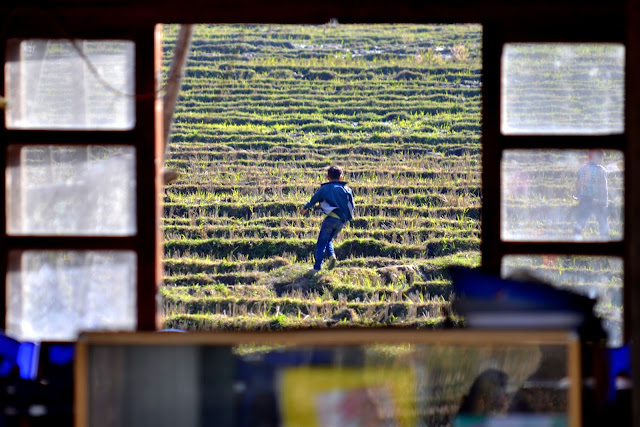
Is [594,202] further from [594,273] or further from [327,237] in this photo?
[327,237]

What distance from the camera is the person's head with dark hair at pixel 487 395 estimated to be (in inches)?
72.0

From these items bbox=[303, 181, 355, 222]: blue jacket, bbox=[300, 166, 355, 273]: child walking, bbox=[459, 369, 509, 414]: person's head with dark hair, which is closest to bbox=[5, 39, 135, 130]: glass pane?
bbox=[459, 369, 509, 414]: person's head with dark hair

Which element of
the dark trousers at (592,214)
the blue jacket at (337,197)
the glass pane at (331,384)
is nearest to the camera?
the glass pane at (331,384)

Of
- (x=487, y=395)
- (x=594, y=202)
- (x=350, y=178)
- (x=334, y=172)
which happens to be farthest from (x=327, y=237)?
(x=487, y=395)

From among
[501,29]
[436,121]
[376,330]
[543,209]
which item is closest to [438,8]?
[501,29]

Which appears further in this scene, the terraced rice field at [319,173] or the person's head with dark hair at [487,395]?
the terraced rice field at [319,173]

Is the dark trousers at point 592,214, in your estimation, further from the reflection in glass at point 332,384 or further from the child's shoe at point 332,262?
the child's shoe at point 332,262

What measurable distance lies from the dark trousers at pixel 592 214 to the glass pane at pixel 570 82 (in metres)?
0.32

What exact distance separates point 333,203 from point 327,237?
141 centimetres

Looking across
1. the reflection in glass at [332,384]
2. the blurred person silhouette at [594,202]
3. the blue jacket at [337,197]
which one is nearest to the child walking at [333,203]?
the blue jacket at [337,197]

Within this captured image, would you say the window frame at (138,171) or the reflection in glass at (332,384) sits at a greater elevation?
the window frame at (138,171)

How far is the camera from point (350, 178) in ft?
58.5

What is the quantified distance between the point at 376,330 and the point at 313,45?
86.2 feet

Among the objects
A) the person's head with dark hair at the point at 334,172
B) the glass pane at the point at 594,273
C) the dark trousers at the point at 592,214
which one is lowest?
the glass pane at the point at 594,273
